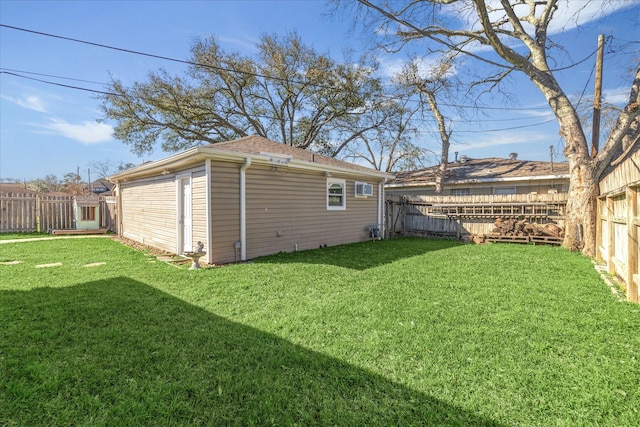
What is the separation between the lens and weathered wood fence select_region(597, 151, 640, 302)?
3.81 metres

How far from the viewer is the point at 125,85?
16.0m

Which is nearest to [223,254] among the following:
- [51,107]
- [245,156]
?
[245,156]

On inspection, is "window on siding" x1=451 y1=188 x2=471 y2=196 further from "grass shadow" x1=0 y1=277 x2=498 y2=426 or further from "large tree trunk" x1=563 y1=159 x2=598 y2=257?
"grass shadow" x1=0 y1=277 x2=498 y2=426

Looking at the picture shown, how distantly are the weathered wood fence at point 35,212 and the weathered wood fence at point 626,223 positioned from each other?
1594 cm

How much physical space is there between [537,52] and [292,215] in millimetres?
8545

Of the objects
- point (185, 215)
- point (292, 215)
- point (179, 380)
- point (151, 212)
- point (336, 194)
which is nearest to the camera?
point (179, 380)

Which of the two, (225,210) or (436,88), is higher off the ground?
(436,88)

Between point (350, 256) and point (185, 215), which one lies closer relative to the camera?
point (185, 215)

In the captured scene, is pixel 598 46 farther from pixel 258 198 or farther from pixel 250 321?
pixel 250 321

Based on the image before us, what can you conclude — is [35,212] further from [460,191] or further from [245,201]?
[460,191]

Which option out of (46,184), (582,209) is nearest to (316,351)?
(582,209)

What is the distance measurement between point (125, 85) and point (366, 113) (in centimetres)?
1369

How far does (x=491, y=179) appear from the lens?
13.9 metres

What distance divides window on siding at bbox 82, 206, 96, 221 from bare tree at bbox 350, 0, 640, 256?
13001 millimetres
